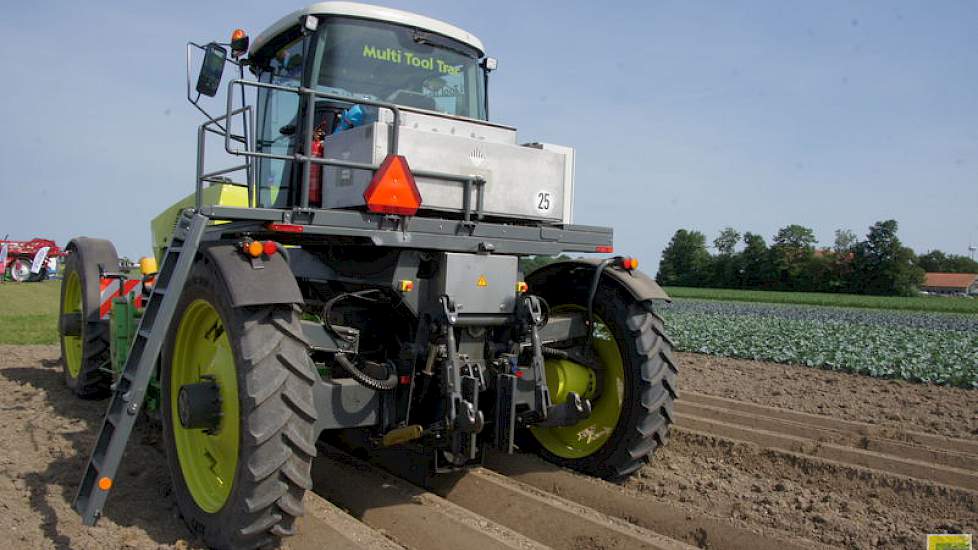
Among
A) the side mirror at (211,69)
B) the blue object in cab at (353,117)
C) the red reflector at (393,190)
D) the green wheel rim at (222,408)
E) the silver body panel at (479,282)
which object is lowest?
the green wheel rim at (222,408)

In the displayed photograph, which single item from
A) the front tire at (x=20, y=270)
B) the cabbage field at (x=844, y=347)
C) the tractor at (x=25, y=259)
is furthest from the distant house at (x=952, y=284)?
the front tire at (x=20, y=270)

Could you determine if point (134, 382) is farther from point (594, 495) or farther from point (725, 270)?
point (725, 270)

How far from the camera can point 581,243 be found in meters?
A: 5.09

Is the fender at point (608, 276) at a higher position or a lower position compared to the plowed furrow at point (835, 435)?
higher

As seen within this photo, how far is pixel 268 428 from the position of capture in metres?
3.56

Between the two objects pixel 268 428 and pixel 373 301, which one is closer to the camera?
pixel 268 428

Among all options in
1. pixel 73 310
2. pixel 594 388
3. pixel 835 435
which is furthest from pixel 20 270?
pixel 835 435

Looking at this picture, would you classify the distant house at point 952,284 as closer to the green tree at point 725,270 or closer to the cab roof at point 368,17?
the green tree at point 725,270

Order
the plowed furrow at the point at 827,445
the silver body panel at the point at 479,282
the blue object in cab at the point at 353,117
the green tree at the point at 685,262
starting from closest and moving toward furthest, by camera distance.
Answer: the silver body panel at the point at 479,282 → the blue object in cab at the point at 353,117 → the plowed furrow at the point at 827,445 → the green tree at the point at 685,262

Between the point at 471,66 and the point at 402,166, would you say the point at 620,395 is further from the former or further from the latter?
the point at 471,66

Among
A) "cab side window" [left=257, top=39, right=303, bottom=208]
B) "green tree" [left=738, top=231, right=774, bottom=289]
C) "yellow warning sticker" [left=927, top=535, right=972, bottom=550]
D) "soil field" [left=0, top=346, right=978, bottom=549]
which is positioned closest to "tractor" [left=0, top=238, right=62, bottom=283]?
"soil field" [left=0, top=346, right=978, bottom=549]

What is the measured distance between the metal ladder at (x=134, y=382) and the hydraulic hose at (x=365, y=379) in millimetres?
952

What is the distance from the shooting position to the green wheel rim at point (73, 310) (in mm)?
7676

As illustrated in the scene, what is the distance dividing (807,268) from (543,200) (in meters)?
55.5
